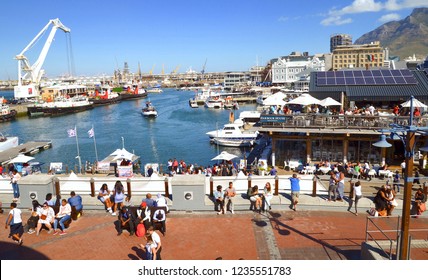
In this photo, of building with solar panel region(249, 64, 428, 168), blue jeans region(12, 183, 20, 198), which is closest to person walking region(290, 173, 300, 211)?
building with solar panel region(249, 64, 428, 168)

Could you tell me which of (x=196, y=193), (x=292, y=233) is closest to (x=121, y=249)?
(x=196, y=193)

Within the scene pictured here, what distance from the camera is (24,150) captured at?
116 ft

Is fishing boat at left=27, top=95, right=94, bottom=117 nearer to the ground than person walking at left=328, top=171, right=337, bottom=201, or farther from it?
nearer to the ground

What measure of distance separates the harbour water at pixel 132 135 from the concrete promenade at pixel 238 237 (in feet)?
47.0

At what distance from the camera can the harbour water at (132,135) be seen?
128ft

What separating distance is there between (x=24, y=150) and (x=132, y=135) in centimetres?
2106

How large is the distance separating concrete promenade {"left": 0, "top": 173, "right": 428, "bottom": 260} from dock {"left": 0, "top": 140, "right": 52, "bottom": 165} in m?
21.5

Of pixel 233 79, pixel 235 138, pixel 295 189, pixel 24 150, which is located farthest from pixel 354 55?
pixel 295 189

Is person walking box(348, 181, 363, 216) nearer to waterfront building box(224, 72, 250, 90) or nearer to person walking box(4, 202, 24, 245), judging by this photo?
person walking box(4, 202, 24, 245)

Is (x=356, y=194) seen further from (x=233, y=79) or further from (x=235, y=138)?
(x=233, y=79)

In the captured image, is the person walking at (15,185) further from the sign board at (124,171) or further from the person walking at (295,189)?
the person walking at (295,189)

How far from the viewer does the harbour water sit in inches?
1533

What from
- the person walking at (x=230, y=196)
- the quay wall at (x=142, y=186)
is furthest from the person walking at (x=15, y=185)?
the person walking at (x=230, y=196)

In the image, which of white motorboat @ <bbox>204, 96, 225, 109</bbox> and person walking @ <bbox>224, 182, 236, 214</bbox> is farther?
white motorboat @ <bbox>204, 96, 225, 109</bbox>
